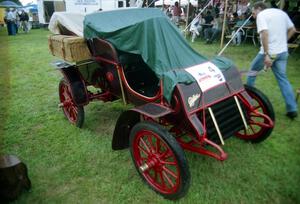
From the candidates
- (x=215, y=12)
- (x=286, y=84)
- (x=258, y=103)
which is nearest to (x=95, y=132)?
(x=258, y=103)

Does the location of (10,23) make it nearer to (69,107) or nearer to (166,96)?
(69,107)

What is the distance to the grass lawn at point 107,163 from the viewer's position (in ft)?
9.12

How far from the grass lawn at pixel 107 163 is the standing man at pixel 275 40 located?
1.57 feet

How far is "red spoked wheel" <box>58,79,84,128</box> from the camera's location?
13.4ft

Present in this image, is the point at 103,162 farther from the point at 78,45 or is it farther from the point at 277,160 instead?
the point at 277,160

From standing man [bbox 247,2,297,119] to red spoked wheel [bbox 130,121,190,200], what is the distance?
216 centimetres

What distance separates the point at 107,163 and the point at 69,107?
1.50m

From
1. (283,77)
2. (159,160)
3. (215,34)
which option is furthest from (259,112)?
(215,34)

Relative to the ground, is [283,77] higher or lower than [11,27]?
higher

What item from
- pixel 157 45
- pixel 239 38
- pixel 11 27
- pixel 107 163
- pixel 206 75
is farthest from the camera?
pixel 11 27

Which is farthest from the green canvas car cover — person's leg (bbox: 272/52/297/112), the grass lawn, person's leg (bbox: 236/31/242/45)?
person's leg (bbox: 236/31/242/45)

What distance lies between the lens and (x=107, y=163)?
3.33m

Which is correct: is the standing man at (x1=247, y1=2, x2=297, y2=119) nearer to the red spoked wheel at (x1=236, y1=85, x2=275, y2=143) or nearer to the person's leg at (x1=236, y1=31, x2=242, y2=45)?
the red spoked wheel at (x1=236, y1=85, x2=275, y2=143)

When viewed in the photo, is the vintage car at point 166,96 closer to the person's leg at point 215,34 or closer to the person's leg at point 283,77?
the person's leg at point 283,77
